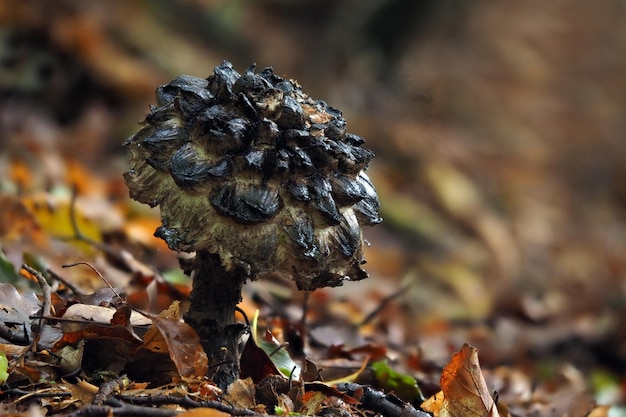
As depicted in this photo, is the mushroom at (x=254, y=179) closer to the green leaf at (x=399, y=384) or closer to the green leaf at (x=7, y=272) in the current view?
the green leaf at (x=399, y=384)

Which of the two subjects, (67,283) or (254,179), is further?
(67,283)

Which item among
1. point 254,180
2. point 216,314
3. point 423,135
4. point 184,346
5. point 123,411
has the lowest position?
point 123,411

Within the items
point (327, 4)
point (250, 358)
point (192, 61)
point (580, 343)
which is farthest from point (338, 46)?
point (250, 358)

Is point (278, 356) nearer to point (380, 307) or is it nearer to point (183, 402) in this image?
point (183, 402)

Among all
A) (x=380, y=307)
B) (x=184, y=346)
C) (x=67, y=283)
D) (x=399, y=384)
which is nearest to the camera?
(x=184, y=346)

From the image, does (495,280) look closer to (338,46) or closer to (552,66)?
(338,46)

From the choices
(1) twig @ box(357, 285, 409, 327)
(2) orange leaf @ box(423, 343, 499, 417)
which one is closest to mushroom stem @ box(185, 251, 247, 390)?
(2) orange leaf @ box(423, 343, 499, 417)

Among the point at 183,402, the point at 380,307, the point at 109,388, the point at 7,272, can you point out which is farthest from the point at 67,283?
the point at 380,307
